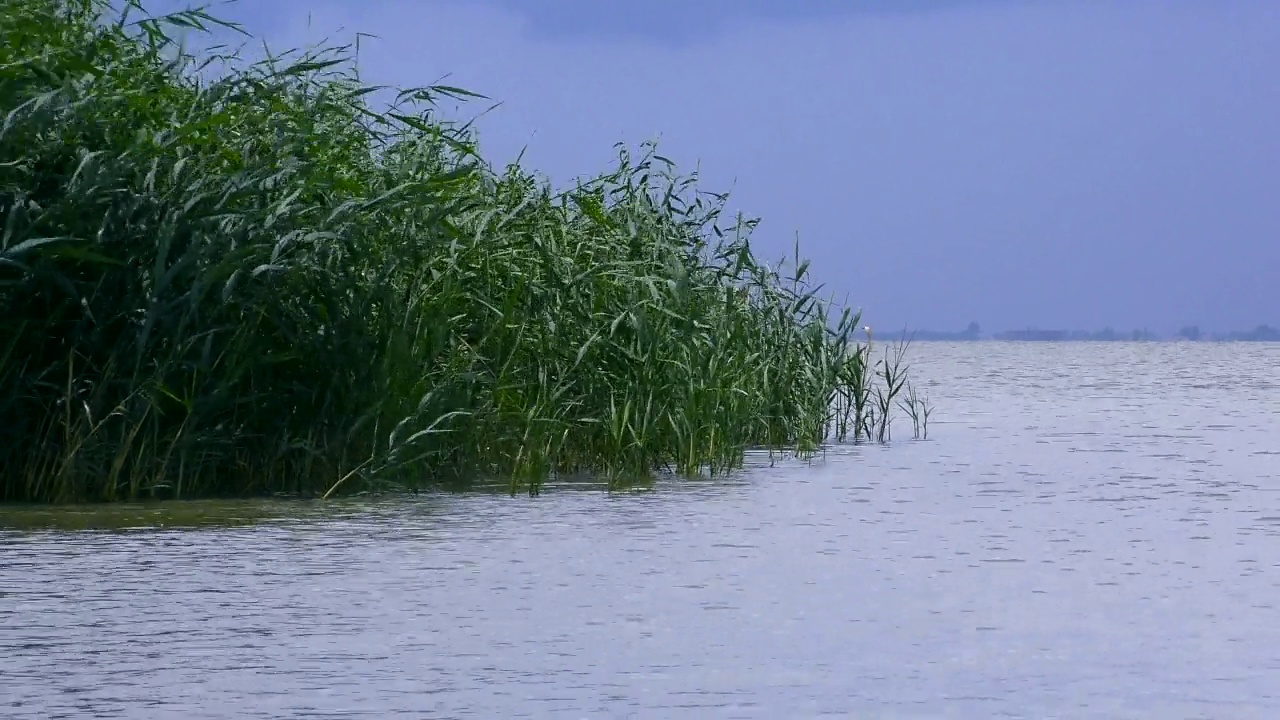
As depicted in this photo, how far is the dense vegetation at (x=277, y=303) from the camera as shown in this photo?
11250mm

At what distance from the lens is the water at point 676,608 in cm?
612

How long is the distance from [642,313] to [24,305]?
405 cm

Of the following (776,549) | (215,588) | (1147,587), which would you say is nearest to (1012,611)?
(1147,587)

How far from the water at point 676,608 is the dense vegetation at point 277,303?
27.7 inches

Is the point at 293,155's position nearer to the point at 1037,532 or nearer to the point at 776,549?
the point at 776,549

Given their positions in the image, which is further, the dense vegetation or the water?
the dense vegetation

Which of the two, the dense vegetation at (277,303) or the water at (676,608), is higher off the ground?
the dense vegetation at (277,303)

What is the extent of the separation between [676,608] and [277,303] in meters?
4.48

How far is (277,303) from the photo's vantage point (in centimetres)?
1168

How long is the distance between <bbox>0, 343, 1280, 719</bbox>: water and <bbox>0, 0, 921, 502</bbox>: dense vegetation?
0.70 meters

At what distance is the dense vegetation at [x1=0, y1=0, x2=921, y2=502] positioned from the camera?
11250mm

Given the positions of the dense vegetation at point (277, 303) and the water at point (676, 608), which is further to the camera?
the dense vegetation at point (277, 303)

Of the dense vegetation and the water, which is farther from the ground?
the dense vegetation

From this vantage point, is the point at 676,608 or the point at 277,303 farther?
the point at 277,303
